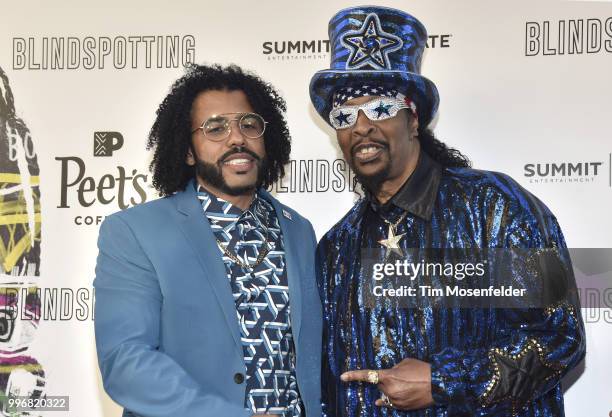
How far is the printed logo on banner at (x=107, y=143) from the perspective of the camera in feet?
12.8

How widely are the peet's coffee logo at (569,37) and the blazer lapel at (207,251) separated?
1.61 meters

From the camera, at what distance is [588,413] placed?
350cm

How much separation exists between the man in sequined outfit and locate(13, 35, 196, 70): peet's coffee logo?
3.38 ft

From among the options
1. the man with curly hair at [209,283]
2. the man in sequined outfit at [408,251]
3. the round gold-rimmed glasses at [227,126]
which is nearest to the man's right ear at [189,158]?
the man with curly hair at [209,283]

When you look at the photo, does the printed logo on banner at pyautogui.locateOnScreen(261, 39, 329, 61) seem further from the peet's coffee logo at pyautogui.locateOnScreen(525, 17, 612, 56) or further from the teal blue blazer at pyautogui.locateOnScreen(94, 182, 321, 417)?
the teal blue blazer at pyautogui.locateOnScreen(94, 182, 321, 417)

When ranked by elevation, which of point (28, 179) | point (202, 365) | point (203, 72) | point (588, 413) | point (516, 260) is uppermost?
point (203, 72)

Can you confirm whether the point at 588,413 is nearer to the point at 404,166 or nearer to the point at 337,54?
the point at 404,166

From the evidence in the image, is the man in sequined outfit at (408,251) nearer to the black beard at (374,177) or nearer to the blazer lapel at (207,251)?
the black beard at (374,177)

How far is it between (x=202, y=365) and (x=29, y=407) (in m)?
1.52

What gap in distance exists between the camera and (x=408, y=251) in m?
2.92

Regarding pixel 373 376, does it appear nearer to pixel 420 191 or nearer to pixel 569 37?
pixel 420 191

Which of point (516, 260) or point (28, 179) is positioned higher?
point (28, 179)

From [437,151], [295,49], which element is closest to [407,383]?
[437,151]

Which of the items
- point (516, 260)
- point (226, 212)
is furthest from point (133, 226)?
point (516, 260)
